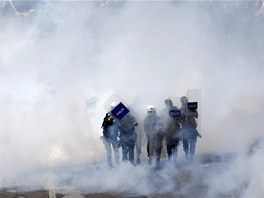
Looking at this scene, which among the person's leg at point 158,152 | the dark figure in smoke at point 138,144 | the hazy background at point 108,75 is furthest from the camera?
the hazy background at point 108,75

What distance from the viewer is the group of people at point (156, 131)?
9.79 m

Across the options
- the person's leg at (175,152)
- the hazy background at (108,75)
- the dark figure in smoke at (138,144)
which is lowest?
the person's leg at (175,152)

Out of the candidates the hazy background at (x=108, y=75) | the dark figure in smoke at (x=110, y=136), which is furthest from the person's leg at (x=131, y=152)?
the hazy background at (x=108, y=75)

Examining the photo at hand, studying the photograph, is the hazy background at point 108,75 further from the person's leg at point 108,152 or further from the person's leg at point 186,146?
the person's leg at point 108,152

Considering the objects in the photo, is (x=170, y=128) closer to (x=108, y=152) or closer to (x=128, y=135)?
(x=128, y=135)

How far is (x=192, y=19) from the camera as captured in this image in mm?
14375

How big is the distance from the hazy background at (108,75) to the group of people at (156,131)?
0.80 meters

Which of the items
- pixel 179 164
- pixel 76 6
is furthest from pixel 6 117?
pixel 76 6

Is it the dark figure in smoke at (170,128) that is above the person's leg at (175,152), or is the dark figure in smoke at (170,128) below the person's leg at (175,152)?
above

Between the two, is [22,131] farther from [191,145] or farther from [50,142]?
[191,145]

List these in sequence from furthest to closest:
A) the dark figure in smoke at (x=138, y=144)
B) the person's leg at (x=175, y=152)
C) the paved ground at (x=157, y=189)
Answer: the dark figure in smoke at (x=138, y=144) → the person's leg at (x=175, y=152) → the paved ground at (x=157, y=189)

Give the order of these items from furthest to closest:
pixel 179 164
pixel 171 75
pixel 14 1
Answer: pixel 14 1 < pixel 171 75 < pixel 179 164

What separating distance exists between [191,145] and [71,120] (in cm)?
273

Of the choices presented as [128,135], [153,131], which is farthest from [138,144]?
[153,131]
